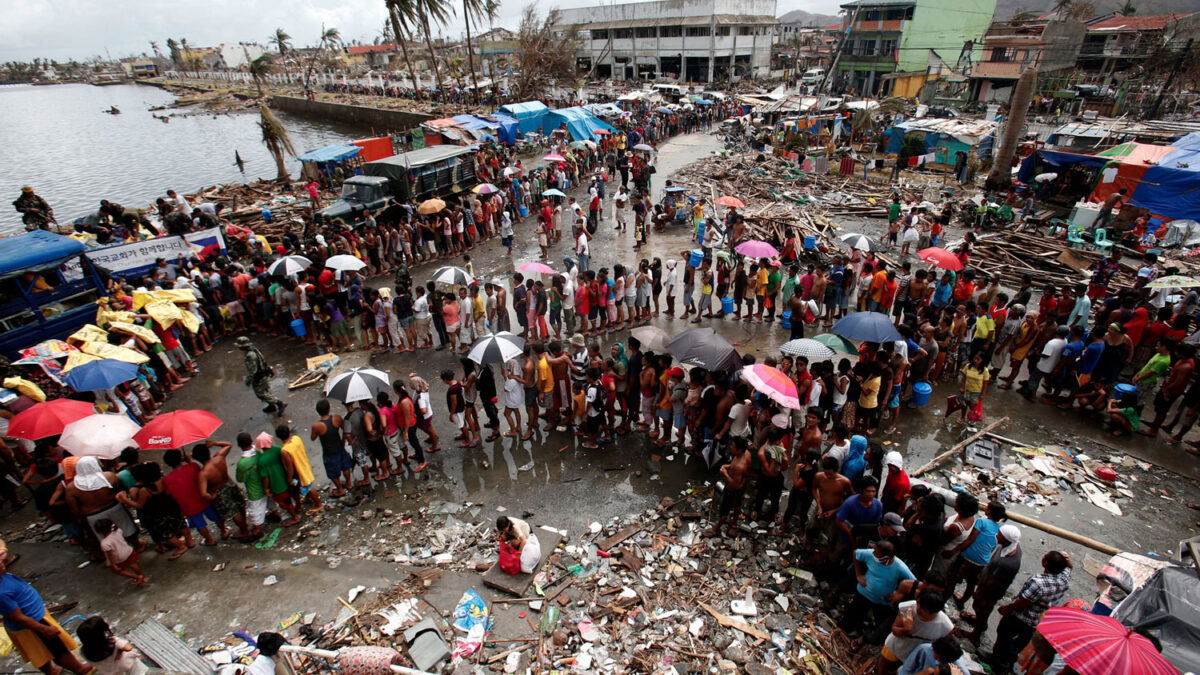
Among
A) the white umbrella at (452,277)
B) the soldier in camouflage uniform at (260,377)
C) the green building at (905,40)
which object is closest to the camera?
the soldier in camouflage uniform at (260,377)

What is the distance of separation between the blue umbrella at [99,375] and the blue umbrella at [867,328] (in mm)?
10357

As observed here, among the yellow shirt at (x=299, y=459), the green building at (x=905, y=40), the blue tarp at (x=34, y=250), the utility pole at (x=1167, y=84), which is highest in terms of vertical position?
the green building at (x=905, y=40)

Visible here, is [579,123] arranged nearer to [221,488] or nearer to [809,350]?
[809,350]

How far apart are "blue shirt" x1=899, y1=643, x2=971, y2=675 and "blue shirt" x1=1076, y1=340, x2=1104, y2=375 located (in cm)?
652

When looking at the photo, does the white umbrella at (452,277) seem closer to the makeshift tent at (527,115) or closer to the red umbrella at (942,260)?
the red umbrella at (942,260)

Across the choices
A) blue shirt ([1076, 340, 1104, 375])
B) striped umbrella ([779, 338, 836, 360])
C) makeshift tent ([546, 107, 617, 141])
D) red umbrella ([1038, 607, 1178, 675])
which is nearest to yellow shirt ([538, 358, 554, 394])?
striped umbrella ([779, 338, 836, 360])

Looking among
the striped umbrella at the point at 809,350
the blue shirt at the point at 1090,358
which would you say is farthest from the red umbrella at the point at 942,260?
the striped umbrella at the point at 809,350

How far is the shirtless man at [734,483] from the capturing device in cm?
603

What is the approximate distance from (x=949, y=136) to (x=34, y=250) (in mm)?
29630

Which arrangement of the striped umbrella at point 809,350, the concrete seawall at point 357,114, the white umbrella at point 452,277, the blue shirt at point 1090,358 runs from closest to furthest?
the striped umbrella at point 809,350, the blue shirt at point 1090,358, the white umbrella at point 452,277, the concrete seawall at point 357,114

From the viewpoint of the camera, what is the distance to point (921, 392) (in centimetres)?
823

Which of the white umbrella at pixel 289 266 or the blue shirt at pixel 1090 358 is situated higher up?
the white umbrella at pixel 289 266

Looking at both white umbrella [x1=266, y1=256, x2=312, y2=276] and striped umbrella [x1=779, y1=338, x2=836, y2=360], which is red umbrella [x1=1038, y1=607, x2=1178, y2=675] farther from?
white umbrella [x1=266, y1=256, x2=312, y2=276]

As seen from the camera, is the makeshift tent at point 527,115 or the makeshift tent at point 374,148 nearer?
the makeshift tent at point 374,148
